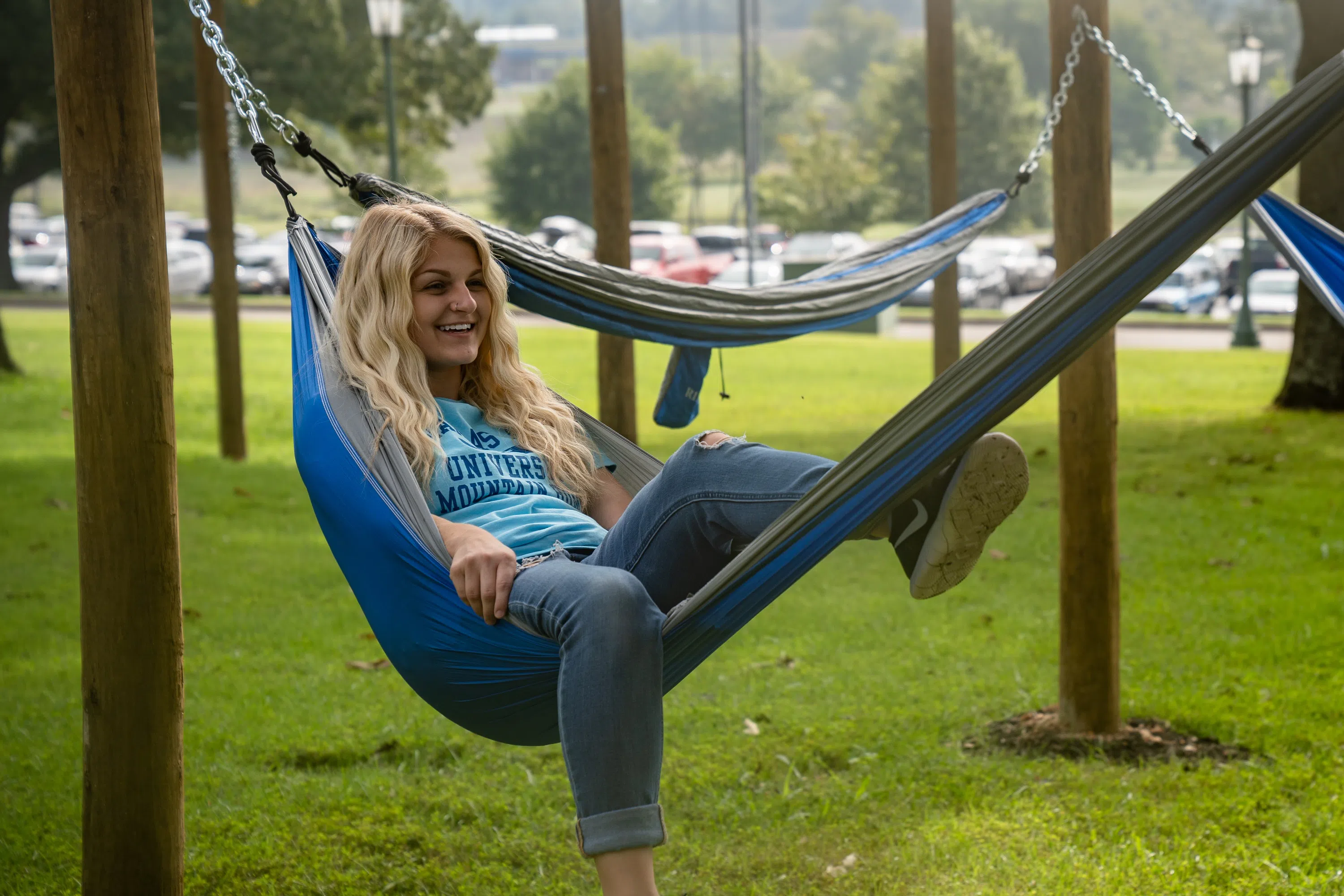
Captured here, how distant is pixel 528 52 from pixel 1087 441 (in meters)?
91.9

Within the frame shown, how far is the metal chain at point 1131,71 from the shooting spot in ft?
9.48

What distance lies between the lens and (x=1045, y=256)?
25.9 metres

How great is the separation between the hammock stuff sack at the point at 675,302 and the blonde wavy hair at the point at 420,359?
0.15 metres

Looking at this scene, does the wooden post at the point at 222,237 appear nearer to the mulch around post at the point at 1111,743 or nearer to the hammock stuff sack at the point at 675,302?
the hammock stuff sack at the point at 675,302

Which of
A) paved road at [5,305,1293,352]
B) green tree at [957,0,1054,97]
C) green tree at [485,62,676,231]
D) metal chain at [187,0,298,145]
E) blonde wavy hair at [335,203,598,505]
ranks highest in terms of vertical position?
green tree at [957,0,1054,97]

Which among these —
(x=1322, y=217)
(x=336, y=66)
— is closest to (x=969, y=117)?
(x=336, y=66)

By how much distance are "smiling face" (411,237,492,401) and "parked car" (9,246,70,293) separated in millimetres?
21579

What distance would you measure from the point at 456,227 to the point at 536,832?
4.11 feet

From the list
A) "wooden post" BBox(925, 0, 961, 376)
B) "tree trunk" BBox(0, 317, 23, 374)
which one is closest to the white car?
"tree trunk" BBox(0, 317, 23, 374)

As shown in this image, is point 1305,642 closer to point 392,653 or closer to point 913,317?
point 392,653

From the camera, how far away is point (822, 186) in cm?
3145

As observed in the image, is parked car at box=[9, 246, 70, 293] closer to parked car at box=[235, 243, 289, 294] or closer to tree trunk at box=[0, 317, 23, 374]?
parked car at box=[235, 243, 289, 294]

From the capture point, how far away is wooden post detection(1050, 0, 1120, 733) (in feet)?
9.68

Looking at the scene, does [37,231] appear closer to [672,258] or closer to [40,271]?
[40,271]
